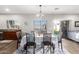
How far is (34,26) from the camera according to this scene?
4.78 m

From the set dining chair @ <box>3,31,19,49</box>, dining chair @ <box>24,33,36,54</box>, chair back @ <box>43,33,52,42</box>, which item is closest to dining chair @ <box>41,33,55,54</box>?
chair back @ <box>43,33,52,42</box>

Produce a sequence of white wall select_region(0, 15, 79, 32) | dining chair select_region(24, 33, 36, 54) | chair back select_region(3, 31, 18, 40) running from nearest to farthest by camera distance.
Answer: dining chair select_region(24, 33, 36, 54), white wall select_region(0, 15, 79, 32), chair back select_region(3, 31, 18, 40)

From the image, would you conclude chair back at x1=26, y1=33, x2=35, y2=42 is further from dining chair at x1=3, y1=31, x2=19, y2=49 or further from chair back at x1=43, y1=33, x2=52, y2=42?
dining chair at x1=3, y1=31, x2=19, y2=49

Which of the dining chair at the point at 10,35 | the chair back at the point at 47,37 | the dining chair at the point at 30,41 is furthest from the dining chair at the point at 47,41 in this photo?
the dining chair at the point at 10,35

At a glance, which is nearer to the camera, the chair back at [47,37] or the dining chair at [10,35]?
the chair back at [47,37]

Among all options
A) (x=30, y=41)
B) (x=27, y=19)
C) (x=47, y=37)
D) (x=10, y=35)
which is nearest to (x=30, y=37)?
(x=30, y=41)

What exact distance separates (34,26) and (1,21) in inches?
59.0

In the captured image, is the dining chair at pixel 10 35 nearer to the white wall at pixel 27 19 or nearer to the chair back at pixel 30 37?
the white wall at pixel 27 19

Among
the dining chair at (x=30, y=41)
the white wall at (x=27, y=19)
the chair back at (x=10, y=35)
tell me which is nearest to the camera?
the dining chair at (x=30, y=41)

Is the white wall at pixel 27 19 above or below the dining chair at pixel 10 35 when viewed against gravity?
above

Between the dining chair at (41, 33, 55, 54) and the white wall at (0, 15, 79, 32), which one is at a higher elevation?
the white wall at (0, 15, 79, 32)

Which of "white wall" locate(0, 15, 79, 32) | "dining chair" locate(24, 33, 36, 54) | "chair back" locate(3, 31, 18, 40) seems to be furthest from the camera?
"chair back" locate(3, 31, 18, 40)

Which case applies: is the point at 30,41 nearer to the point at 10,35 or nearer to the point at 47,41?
the point at 47,41
